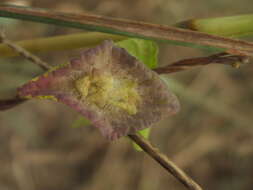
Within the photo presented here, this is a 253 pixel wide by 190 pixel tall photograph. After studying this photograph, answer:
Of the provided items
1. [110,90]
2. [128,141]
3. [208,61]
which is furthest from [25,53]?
[128,141]

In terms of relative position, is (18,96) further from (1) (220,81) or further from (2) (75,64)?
(1) (220,81)

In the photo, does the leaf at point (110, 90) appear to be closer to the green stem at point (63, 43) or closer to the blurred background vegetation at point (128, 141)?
the green stem at point (63, 43)

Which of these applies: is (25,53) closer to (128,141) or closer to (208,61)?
(208,61)

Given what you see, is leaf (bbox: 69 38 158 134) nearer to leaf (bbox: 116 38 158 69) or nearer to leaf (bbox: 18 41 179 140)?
leaf (bbox: 116 38 158 69)

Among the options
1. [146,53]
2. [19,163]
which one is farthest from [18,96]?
[19,163]

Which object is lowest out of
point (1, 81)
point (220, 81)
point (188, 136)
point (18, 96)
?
point (188, 136)

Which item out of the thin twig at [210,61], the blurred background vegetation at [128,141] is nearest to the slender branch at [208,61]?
the thin twig at [210,61]

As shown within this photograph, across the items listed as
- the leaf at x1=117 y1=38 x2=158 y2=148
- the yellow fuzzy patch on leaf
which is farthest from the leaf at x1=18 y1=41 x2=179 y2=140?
the leaf at x1=117 y1=38 x2=158 y2=148
